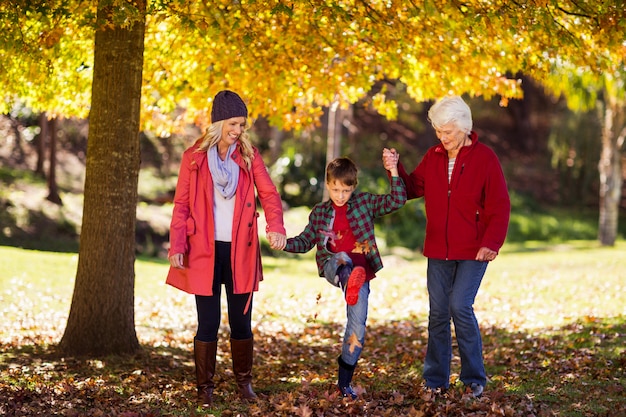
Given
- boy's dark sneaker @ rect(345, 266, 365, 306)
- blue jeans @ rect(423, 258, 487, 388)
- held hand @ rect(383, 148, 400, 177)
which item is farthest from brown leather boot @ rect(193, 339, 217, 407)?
held hand @ rect(383, 148, 400, 177)

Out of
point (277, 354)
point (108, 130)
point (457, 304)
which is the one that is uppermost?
point (108, 130)

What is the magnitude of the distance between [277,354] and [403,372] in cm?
152

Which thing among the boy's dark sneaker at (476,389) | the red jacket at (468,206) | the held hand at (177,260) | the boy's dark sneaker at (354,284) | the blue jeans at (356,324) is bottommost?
the boy's dark sneaker at (476,389)

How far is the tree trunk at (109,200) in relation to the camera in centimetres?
704

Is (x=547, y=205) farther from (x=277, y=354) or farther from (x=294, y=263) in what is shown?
(x=277, y=354)

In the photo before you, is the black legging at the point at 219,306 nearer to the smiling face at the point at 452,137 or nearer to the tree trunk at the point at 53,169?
the smiling face at the point at 452,137

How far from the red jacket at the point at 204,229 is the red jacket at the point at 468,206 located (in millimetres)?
1081

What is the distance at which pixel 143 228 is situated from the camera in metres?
17.8

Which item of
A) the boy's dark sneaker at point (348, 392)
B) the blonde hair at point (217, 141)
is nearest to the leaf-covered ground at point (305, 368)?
the boy's dark sneaker at point (348, 392)

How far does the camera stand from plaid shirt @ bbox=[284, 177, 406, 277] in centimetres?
569

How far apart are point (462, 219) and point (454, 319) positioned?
2.24ft

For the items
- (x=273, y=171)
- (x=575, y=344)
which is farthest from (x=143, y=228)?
(x=575, y=344)

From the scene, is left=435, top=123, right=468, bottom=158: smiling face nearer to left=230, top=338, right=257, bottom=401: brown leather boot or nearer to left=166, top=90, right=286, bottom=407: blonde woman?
left=166, top=90, right=286, bottom=407: blonde woman

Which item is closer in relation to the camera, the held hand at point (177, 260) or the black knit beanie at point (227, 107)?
the held hand at point (177, 260)
